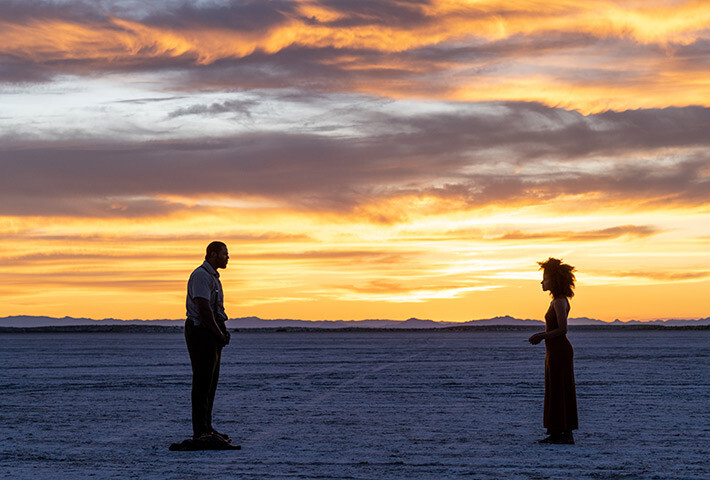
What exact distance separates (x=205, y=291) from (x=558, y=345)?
439cm

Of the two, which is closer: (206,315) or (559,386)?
(206,315)

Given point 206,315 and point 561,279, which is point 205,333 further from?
point 561,279

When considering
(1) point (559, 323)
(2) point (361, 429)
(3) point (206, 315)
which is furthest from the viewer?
(2) point (361, 429)

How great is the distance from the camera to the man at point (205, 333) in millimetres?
9438

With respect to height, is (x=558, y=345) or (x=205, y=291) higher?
(x=205, y=291)

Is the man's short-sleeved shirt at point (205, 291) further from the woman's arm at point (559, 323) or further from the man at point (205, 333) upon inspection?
the woman's arm at point (559, 323)

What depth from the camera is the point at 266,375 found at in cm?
2386

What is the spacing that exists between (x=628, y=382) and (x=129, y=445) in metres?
13.2

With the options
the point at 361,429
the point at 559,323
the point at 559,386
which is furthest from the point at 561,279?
the point at 361,429

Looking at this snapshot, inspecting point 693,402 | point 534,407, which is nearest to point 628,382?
point 693,402

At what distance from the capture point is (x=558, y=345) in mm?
10406

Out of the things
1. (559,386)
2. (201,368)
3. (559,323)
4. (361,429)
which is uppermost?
(559,323)

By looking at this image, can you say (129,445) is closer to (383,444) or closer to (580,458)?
(383,444)

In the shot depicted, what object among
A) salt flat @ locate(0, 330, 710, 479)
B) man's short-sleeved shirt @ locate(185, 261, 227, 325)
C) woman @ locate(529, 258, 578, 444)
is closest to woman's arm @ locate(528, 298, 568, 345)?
woman @ locate(529, 258, 578, 444)
